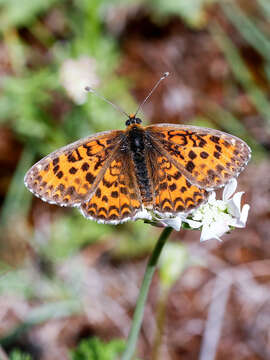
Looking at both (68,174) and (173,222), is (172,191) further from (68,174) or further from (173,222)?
(68,174)

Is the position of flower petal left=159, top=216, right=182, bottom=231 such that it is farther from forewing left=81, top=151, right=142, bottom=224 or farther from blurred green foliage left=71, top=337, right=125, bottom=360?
blurred green foliage left=71, top=337, right=125, bottom=360

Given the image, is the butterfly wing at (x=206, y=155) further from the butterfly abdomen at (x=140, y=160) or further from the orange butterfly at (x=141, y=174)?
the butterfly abdomen at (x=140, y=160)

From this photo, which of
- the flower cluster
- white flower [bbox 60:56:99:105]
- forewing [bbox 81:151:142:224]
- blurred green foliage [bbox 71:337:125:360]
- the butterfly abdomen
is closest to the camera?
the flower cluster

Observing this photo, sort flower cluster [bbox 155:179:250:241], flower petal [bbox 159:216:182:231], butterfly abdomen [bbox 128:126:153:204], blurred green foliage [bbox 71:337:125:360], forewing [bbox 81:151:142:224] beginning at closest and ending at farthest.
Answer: flower petal [bbox 159:216:182:231]
flower cluster [bbox 155:179:250:241]
forewing [bbox 81:151:142:224]
butterfly abdomen [bbox 128:126:153:204]
blurred green foliage [bbox 71:337:125:360]

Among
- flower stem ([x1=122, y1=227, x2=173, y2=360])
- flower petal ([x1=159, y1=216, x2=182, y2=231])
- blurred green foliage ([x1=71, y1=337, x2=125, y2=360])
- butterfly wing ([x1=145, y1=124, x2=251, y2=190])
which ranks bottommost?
blurred green foliage ([x1=71, y1=337, x2=125, y2=360])

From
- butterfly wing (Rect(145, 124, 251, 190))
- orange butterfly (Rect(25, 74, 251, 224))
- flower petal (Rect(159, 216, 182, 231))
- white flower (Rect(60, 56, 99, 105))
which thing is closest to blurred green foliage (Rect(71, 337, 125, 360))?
orange butterfly (Rect(25, 74, 251, 224))

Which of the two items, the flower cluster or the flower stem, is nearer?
the flower stem

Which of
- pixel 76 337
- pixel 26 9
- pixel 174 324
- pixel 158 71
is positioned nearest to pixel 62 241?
pixel 76 337

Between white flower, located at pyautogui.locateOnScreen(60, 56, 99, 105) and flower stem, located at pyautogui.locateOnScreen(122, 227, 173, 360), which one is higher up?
white flower, located at pyautogui.locateOnScreen(60, 56, 99, 105)
